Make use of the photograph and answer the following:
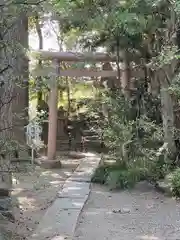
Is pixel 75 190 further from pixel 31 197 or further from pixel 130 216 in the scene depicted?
pixel 130 216

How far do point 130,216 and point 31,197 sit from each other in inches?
78.9

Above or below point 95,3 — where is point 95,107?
below

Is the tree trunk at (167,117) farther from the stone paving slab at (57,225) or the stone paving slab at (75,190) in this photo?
the stone paving slab at (57,225)

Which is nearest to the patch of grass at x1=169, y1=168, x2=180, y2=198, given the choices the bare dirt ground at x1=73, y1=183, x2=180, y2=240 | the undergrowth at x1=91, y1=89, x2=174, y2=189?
the bare dirt ground at x1=73, y1=183, x2=180, y2=240

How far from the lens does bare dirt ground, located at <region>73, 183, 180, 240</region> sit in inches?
182

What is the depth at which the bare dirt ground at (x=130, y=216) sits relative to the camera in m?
4.62

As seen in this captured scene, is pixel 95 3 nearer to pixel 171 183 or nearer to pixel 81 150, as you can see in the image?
pixel 171 183

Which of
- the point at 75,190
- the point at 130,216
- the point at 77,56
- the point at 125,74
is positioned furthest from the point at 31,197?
the point at 125,74

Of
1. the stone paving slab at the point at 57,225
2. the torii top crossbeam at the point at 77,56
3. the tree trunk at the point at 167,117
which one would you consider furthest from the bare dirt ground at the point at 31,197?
the torii top crossbeam at the point at 77,56

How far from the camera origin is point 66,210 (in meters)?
5.53

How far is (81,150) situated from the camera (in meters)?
12.3

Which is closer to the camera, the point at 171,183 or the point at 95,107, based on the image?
the point at 171,183

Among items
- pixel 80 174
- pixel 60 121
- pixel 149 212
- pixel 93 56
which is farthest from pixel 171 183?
pixel 60 121

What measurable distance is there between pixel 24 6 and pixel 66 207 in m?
3.15
